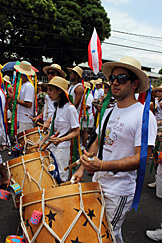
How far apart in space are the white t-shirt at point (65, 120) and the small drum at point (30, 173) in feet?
1.92

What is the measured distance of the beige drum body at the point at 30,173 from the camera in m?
2.29

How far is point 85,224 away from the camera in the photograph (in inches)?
55.9

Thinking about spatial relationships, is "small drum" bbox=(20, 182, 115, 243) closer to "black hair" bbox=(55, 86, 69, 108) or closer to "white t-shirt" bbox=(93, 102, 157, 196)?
"white t-shirt" bbox=(93, 102, 157, 196)

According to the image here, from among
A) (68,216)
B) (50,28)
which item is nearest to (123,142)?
(68,216)

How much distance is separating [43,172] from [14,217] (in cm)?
113

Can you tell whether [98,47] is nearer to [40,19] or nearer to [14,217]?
[14,217]

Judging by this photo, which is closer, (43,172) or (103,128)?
(103,128)

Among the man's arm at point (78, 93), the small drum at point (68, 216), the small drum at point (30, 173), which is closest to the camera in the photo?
the small drum at point (68, 216)

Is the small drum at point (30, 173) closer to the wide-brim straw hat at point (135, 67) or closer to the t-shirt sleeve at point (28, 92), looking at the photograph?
the wide-brim straw hat at point (135, 67)

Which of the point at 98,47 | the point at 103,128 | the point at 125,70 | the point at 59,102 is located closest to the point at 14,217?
the point at 59,102

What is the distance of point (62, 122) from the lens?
298 centimetres

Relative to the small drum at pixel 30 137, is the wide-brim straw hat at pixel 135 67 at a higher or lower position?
higher

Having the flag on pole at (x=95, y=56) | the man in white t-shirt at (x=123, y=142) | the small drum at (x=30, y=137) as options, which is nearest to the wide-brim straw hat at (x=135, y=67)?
the man in white t-shirt at (x=123, y=142)

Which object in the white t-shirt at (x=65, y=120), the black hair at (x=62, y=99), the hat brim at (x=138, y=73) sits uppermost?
the hat brim at (x=138, y=73)
